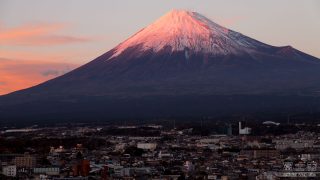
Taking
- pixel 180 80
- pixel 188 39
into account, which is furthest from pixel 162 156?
pixel 188 39

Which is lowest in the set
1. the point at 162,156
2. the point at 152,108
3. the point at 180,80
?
the point at 162,156

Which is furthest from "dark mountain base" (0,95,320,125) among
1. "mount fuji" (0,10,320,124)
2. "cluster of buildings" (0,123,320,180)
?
"cluster of buildings" (0,123,320,180)

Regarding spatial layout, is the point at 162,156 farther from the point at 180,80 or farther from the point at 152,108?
the point at 180,80

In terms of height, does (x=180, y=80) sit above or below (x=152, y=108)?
above

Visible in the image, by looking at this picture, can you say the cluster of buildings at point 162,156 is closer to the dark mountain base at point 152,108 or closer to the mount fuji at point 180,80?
the dark mountain base at point 152,108

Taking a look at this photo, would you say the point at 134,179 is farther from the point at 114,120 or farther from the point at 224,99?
the point at 224,99

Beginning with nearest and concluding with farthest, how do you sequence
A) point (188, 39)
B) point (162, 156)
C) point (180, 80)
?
point (162, 156) → point (180, 80) → point (188, 39)

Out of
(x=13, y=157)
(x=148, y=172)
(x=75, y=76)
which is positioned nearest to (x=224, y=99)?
(x=75, y=76)
